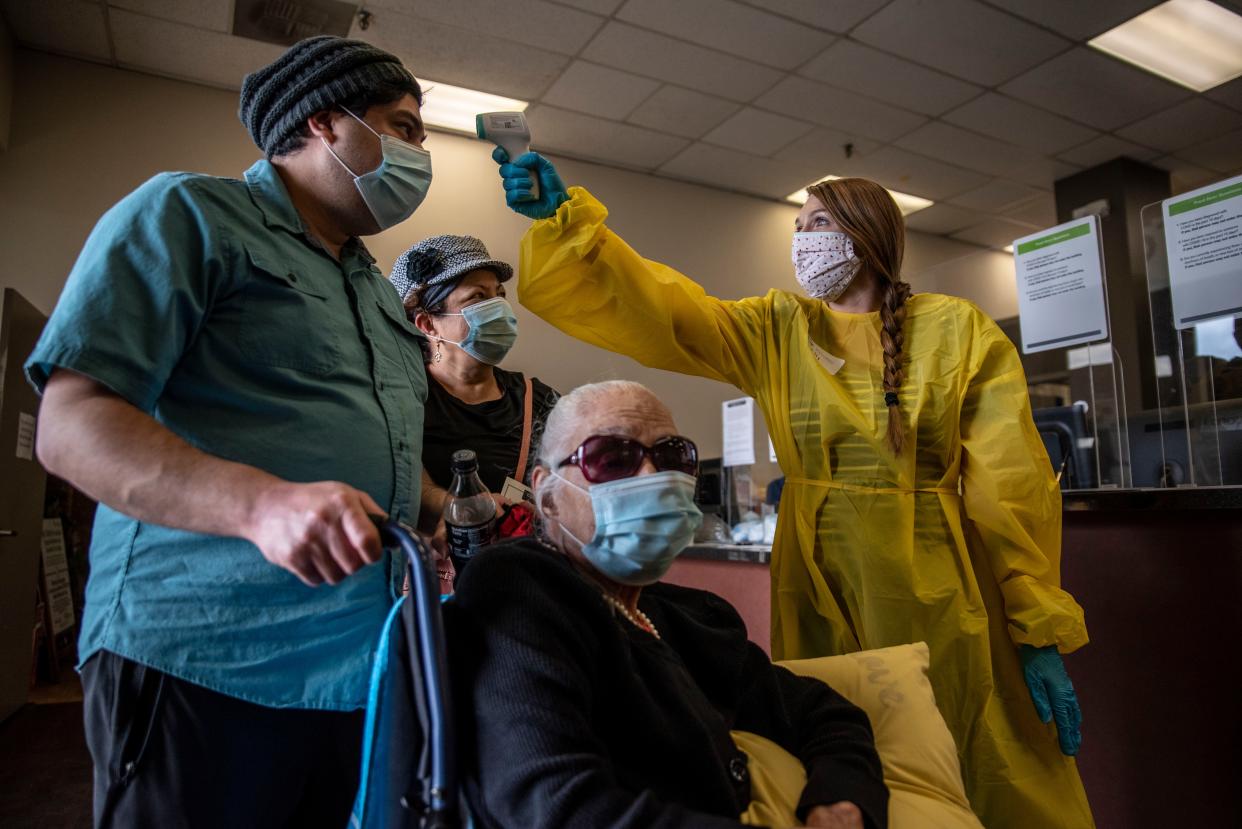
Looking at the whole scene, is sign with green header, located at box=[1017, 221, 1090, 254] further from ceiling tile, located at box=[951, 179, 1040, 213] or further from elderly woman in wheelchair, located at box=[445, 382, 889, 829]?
ceiling tile, located at box=[951, 179, 1040, 213]

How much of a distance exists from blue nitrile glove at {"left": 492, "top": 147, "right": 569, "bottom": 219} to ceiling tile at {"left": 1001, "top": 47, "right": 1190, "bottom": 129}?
13.9ft

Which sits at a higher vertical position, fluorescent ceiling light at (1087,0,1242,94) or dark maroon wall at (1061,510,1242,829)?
fluorescent ceiling light at (1087,0,1242,94)

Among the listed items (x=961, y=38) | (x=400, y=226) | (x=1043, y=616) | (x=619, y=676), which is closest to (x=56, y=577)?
(x=400, y=226)

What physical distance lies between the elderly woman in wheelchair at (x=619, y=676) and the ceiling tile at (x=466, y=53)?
3.42 meters

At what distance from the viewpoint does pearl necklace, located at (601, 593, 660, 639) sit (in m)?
1.22

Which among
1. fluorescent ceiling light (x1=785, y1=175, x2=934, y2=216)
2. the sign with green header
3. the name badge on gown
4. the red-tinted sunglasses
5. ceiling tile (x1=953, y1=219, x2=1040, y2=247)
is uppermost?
fluorescent ceiling light (x1=785, y1=175, x2=934, y2=216)

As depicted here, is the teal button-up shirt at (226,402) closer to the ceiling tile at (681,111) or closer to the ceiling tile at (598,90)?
the ceiling tile at (598,90)

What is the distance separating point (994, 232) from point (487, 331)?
21.5 ft

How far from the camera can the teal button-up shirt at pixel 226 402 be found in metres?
0.89

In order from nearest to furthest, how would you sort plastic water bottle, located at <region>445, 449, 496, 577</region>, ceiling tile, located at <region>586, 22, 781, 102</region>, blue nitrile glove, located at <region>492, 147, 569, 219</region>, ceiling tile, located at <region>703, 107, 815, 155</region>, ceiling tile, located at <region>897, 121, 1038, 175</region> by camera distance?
plastic water bottle, located at <region>445, 449, 496, 577</region> → blue nitrile glove, located at <region>492, 147, 569, 219</region> → ceiling tile, located at <region>586, 22, 781, 102</region> → ceiling tile, located at <region>703, 107, 815, 155</region> → ceiling tile, located at <region>897, 121, 1038, 175</region>

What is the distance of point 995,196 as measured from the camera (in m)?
6.63

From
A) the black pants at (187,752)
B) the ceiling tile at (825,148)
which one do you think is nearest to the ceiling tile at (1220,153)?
the ceiling tile at (825,148)

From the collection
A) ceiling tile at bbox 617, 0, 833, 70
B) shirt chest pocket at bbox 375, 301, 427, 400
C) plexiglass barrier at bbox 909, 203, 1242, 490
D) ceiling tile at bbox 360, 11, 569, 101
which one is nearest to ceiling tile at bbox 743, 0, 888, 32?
ceiling tile at bbox 617, 0, 833, 70

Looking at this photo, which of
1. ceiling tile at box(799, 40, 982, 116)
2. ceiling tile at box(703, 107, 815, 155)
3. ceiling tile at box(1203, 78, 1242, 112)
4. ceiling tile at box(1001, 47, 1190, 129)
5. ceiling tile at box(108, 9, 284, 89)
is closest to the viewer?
ceiling tile at box(108, 9, 284, 89)
